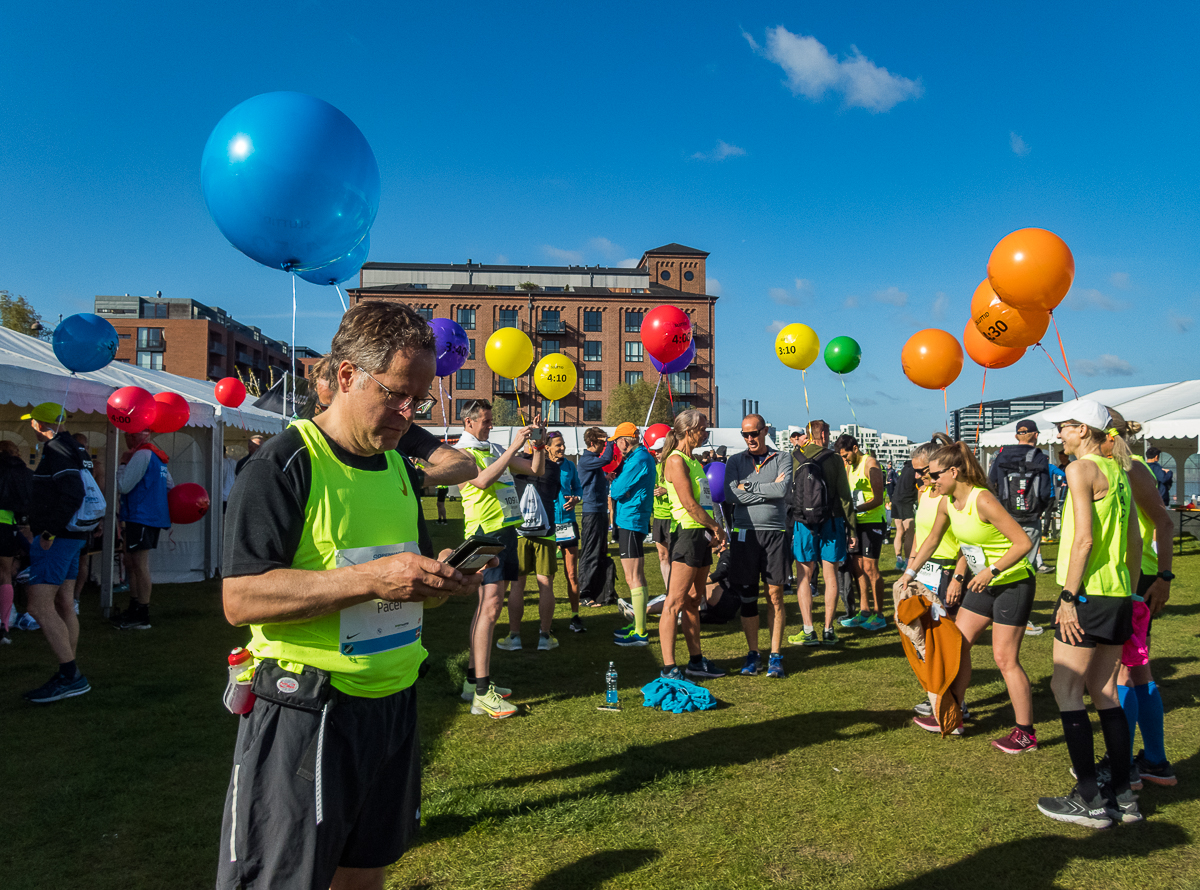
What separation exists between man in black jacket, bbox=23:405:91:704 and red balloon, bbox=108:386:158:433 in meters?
2.01

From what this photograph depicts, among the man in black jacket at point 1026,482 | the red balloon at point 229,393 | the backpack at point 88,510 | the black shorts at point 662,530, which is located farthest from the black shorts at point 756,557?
the red balloon at point 229,393

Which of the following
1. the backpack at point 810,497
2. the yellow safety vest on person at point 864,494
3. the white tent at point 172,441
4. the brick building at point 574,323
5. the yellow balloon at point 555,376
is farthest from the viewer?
the brick building at point 574,323

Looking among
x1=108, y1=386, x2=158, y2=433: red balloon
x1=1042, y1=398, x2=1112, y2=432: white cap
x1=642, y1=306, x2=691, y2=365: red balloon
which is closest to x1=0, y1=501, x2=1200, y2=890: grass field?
x1=1042, y1=398, x2=1112, y2=432: white cap

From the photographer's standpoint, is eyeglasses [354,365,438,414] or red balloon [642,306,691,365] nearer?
eyeglasses [354,365,438,414]

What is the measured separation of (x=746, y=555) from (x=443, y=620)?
3902 mm

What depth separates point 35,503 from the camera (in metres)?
5.42

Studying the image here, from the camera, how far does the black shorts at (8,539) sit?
6445 mm

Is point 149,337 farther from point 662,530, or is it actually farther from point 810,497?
point 810,497

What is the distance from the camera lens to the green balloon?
11742mm

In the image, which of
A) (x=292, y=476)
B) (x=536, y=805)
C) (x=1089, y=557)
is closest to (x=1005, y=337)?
(x=1089, y=557)

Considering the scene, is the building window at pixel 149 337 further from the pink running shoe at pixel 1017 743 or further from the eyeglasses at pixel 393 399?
the eyeglasses at pixel 393 399

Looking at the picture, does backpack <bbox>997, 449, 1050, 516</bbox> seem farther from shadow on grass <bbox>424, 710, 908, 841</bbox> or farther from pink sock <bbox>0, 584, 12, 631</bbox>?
pink sock <bbox>0, 584, 12, 631</bbox>

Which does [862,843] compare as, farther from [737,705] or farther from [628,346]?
[628,346]

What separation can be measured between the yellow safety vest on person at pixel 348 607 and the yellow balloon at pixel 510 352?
6861 millimetres
